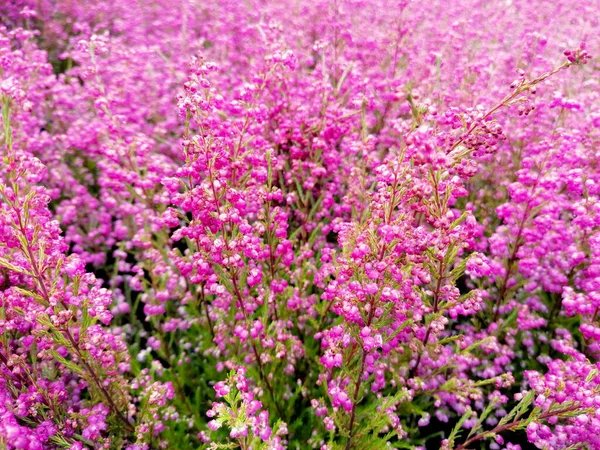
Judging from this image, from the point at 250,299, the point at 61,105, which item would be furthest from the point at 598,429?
the point at 61,105

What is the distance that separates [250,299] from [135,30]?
551 centimetres

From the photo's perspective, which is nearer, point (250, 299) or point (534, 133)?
point (250, 299)

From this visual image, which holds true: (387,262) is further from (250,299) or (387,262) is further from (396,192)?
(250,299)

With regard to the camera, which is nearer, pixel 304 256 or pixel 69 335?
pixel 69 335

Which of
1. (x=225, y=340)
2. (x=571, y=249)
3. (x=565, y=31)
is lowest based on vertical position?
(x=225, y=340)

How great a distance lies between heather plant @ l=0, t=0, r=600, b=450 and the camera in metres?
2.09

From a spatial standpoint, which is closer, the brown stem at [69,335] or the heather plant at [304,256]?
the brown stem at [69,335]

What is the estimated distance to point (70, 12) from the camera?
23.8 ft

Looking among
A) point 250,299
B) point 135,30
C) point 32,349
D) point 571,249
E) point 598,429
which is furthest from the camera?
point 135,30

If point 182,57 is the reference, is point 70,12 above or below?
above

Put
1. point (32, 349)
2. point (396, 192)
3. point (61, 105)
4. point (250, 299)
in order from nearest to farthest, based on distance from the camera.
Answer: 1. point (396, 192)
2. point (32, 349)
3. point (250, 299)
4. point (61, 105)

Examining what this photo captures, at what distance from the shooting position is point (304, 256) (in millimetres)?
3311

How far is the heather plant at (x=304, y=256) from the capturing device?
82.3 inches

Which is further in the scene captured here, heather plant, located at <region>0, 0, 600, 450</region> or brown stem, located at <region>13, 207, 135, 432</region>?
heather plant, located at <region>0, 0, 600, 450</region>
